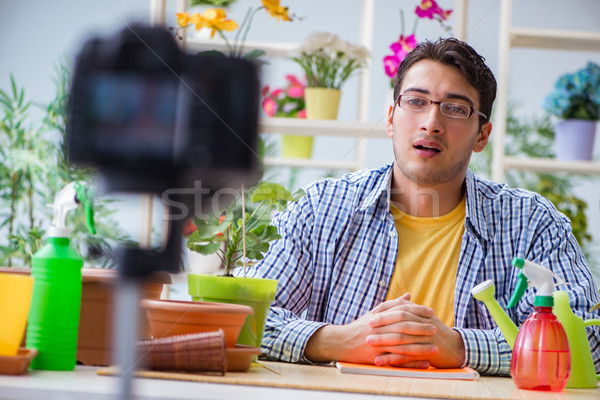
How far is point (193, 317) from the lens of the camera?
0.98 metres

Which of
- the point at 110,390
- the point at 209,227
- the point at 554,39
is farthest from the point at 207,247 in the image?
the point at 554,39

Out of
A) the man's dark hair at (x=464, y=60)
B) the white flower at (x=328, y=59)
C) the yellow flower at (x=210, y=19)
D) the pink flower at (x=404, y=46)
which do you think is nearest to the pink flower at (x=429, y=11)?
the pink flower at (x=404, y=46)

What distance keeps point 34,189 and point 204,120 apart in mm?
2695

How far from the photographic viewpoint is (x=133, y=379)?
1.55 feet

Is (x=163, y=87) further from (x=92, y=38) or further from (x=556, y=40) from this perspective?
(x=556, y=40)

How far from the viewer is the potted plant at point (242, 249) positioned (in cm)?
111

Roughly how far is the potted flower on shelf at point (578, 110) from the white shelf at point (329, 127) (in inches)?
30.7

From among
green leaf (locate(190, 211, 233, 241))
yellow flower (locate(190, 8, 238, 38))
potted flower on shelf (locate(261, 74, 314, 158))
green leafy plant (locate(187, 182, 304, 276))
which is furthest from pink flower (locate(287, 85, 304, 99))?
green leaf (locate(190, 211, 233, 241))

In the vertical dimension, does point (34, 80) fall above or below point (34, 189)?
above

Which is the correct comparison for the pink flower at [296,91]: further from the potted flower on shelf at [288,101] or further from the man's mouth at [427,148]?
the man's mouth at [427,148]

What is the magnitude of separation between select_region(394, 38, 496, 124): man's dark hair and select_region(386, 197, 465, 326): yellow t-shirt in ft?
1.12

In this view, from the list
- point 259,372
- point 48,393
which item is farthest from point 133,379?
point 259,372

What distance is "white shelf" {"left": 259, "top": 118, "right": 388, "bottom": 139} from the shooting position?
2668mm

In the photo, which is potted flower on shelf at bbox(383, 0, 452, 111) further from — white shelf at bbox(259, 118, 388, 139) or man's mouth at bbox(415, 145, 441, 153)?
man's mouth at bbox(415, 145, 441, 153)
